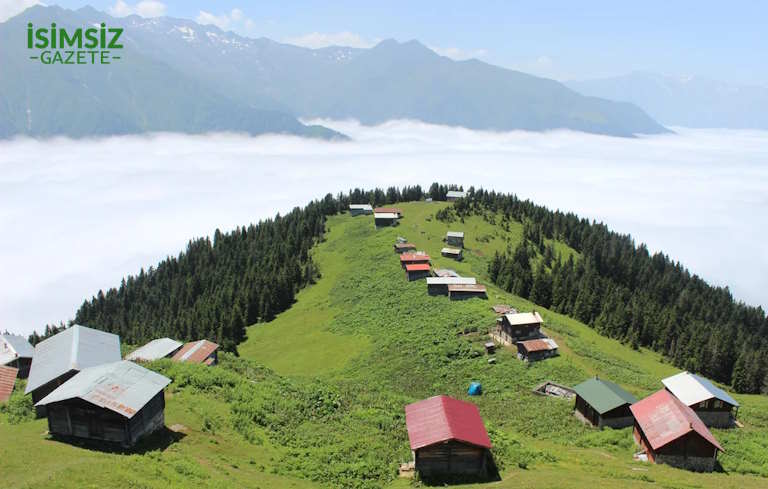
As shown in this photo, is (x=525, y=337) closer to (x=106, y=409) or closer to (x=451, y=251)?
(x=106, y=409)

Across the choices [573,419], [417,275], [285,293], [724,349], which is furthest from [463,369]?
[285,293]

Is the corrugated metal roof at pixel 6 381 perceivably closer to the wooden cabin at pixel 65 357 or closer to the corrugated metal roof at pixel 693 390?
the wooden cabin at pixel 65 357

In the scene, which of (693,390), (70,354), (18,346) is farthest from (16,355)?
(693,390)

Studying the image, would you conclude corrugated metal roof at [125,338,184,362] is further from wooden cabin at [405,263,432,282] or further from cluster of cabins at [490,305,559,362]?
wooden cabin at [405,263,432,282]

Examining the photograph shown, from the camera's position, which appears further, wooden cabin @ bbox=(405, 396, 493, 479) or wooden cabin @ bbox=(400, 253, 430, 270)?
wooden cabin @ bbox=(400, 253, 430, 270)

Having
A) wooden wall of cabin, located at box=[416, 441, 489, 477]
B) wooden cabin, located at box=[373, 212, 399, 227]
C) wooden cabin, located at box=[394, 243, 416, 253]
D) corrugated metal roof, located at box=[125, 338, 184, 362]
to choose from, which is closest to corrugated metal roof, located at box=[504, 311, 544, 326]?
wooden wall of cabin, located at box=[416, 441, 489, 477]

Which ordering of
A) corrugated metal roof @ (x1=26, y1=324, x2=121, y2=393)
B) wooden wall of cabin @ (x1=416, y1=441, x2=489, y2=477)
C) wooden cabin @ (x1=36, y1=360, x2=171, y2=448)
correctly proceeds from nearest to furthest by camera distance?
wooden cabin @ (x1=36, y1=360, x2=171, y2=448) → wooden wall of cabin @ (x1=416, y1=441, x2=489, y2=477) → corrugated metal roof @ (x1=26, y1=324, x2=121, y2=393)

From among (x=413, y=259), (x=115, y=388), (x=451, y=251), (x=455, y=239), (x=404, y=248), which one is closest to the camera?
(x=115, y=388)
